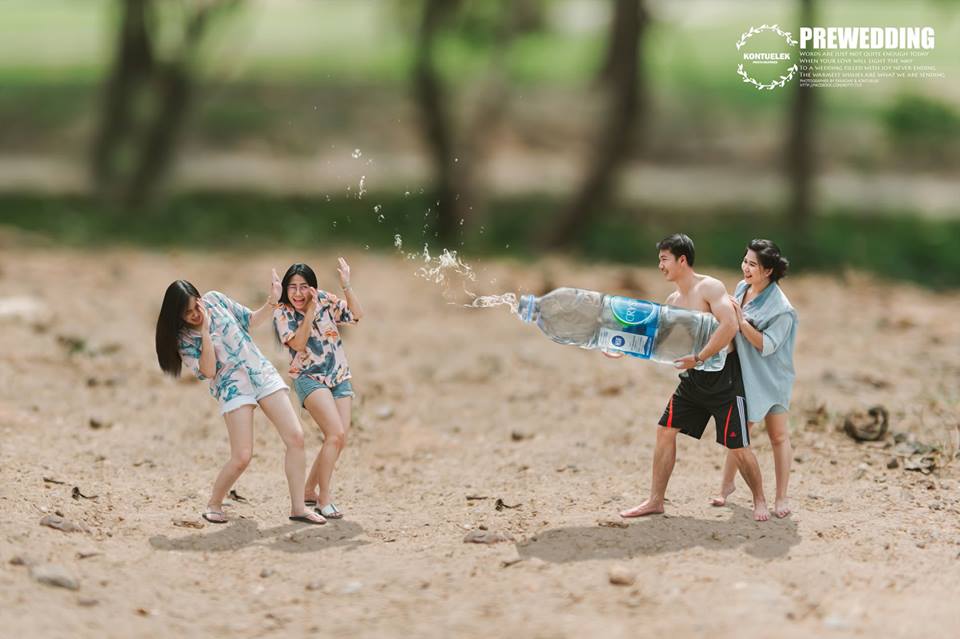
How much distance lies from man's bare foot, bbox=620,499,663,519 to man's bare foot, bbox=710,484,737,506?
43 centimetres

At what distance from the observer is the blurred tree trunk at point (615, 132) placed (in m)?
17.9

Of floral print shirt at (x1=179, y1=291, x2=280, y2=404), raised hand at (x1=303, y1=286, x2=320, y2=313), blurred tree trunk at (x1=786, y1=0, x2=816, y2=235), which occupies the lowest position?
floral print shirt at (x1=179, y1=291, x2=280, y2=404)

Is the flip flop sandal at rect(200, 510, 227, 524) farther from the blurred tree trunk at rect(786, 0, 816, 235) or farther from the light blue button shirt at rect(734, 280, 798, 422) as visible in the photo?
the blurred tree trunk at rect(786, 0, 816, 235)

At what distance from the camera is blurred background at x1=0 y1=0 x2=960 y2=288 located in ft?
61.0

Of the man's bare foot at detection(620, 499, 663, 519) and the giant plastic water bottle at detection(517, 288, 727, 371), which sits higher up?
the giant plastic water bottle at detection(517, 288, 727, 371)

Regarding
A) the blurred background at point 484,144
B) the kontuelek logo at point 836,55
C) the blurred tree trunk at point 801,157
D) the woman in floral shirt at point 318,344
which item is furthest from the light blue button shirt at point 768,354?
the blurred tree trunk at point 801,157

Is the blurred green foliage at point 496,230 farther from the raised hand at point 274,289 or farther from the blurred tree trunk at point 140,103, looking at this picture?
the raised hand at point 274,289

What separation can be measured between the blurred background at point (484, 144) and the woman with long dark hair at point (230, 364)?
8785 millimetres

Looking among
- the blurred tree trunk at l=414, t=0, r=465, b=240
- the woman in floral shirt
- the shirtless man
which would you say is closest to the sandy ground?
the shirtless man

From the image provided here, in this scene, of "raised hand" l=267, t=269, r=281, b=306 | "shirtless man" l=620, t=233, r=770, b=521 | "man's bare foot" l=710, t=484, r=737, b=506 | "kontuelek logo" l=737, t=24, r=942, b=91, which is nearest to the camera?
"shirtless man" l=620, t=233, r=770, b=521

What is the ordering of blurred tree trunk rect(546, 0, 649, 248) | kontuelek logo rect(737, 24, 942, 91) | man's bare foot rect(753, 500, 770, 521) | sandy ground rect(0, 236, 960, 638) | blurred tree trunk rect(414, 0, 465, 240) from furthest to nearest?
blurred tree trunk rect(414, 0, 465, 240) < blurred tree trunk rect(546, 0, 649, 248) < kontuelek logo rect(737, 24, 942, 91) < man's bare foot rect(753, 500, 770, 521) < sandy ground rect(0, 236, 960, 638)

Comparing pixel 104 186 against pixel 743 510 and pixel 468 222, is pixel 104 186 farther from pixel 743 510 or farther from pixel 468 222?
pixel 743 510

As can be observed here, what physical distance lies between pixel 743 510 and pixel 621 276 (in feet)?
25.7

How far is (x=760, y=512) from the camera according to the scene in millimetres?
6723
